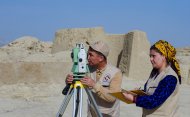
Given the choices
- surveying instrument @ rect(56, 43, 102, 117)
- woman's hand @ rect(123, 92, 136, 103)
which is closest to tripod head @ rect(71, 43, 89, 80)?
surveying instrument @ rect(56, 43, 102, 117)

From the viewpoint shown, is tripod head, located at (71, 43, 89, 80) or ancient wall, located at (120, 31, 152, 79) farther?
ancient wall, located at (120, 31, 152, 79)

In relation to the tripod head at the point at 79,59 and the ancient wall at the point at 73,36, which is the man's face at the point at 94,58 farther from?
the ancient wall at the point at 73,36

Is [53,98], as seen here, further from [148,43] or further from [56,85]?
[148,43]

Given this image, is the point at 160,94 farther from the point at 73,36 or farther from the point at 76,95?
the point at 73,36

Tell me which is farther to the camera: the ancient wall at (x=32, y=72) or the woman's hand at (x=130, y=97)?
the ancient wall at (x=32, y=72)

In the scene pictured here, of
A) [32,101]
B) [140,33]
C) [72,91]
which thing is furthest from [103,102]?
[140,33]

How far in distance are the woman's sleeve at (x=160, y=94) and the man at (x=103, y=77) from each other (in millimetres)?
476

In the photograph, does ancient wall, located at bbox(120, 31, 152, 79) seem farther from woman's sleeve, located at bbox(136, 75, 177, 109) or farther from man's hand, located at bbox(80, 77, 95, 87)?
woman's sleeve, located at bbox(136, 75, 177, 109)

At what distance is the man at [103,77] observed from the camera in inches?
128

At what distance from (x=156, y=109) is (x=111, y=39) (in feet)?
50.1

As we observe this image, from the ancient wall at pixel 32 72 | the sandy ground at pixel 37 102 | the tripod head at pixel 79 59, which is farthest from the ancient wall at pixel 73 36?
the tripod head at pixel 79 59

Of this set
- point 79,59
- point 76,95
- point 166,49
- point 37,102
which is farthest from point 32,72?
point 166,49

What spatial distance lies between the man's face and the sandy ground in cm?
414

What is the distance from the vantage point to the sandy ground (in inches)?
312
